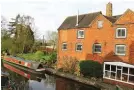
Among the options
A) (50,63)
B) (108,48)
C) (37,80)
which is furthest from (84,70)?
(50,63)

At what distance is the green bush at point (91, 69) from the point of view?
93.7ft

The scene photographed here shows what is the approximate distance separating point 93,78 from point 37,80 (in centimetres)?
857

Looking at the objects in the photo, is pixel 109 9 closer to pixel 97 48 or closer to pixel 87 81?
pixel 97 48

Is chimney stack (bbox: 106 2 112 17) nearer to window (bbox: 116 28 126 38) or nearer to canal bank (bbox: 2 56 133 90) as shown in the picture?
window (bbox: 116 28 126 38)

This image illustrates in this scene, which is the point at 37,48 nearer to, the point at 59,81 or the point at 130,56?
the point at 59,81

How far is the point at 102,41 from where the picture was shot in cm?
3225

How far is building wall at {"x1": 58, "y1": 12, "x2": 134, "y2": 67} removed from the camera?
29.0m

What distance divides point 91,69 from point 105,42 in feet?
16.6

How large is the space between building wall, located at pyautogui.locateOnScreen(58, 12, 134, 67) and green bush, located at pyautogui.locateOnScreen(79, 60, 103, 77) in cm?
279

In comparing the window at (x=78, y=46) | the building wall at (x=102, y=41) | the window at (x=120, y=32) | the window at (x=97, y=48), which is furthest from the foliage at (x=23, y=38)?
the window at (x=120, y=32)

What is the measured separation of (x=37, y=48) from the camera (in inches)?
2516

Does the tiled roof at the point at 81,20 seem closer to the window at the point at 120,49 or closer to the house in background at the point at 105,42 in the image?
the house in background at the point at 105,42

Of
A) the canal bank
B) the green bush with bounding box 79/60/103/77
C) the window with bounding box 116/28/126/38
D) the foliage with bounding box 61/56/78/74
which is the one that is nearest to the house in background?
the window with bounding box 116/28/126/38

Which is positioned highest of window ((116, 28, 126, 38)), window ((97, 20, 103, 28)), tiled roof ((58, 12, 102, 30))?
tiled roof ((58, 12, 102, 30))
